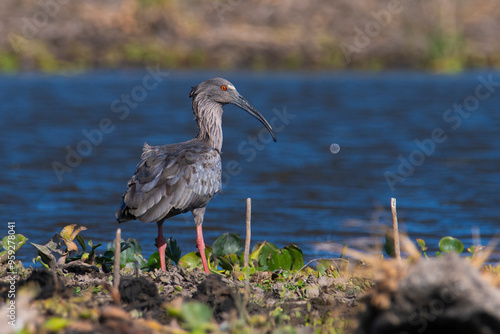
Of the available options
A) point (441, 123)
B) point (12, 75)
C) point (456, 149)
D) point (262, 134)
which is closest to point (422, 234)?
point (456, 149)

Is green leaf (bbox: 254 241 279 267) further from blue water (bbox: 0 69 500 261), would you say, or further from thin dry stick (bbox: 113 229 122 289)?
thin dry stick (bbox: 113 229 122 289)

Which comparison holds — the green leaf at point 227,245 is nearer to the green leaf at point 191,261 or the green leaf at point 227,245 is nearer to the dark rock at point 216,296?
the green leaf at point 191,261

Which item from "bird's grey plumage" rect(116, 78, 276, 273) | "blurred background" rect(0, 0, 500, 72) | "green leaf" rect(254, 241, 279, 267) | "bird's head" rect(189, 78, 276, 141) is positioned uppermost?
"blurred background" rect(0, 0, 500, 72)

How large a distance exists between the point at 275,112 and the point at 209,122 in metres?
12.2

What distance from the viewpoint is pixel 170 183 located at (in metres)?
7.38

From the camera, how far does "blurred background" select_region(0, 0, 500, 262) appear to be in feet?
35.4

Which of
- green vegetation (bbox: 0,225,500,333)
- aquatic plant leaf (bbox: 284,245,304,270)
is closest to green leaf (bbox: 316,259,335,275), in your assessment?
green vegetation (bbox: 0,225,500,333)

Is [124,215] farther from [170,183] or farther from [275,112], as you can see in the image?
[275,112]

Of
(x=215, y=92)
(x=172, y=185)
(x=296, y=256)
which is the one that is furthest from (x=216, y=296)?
(x=215, y=92)

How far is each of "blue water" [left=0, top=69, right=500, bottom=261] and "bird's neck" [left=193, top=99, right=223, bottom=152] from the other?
1365 mm

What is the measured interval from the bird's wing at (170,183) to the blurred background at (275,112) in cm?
135

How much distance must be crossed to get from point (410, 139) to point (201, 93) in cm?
940

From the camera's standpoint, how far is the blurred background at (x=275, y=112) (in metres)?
10.8

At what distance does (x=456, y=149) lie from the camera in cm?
1614
